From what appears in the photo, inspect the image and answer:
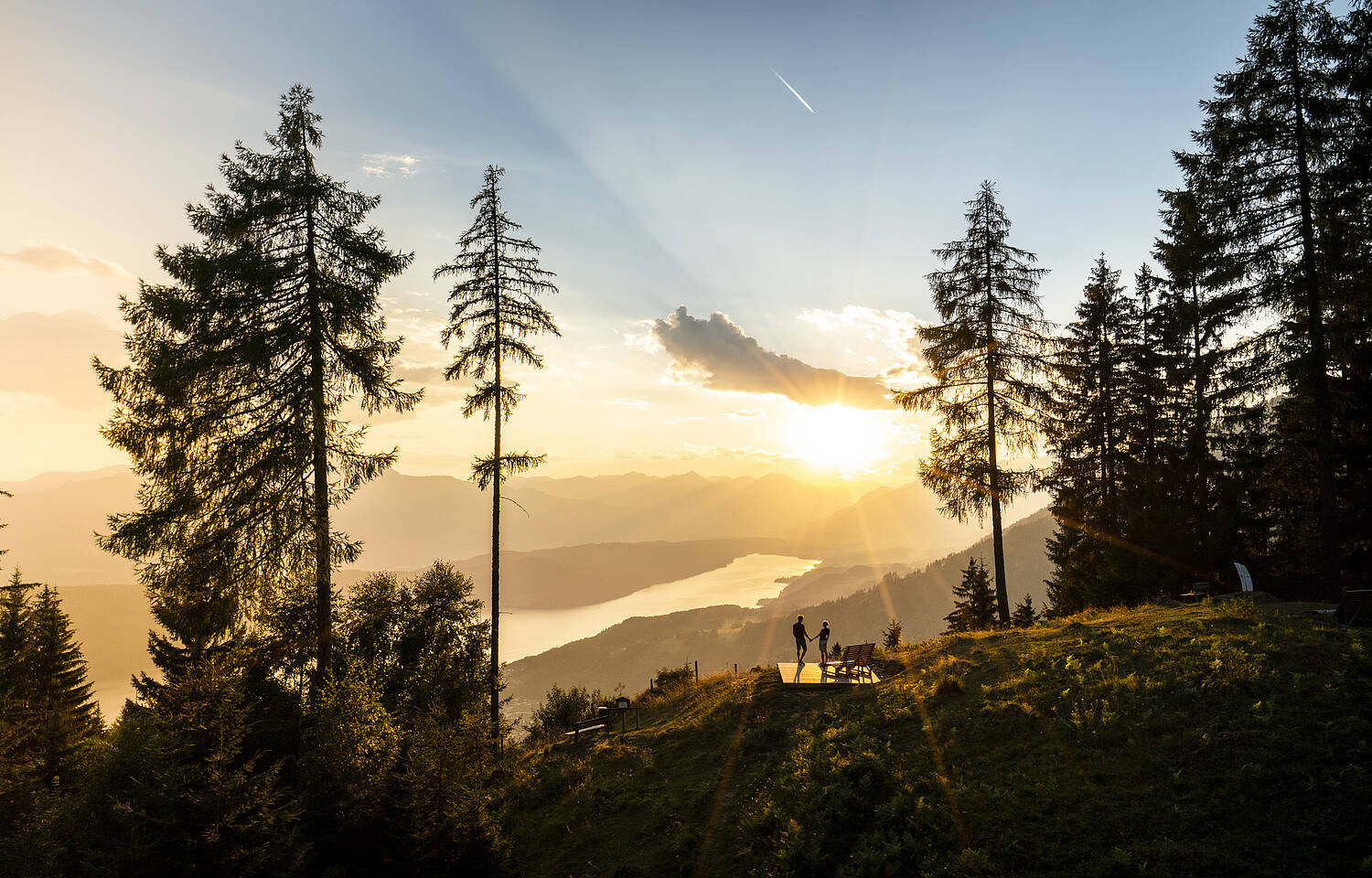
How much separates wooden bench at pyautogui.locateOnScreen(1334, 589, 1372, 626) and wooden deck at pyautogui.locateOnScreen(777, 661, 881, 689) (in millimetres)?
9098

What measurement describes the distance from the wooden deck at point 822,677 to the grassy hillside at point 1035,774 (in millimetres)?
1304

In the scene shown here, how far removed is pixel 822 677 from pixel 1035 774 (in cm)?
863

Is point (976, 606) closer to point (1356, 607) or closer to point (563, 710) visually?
point (563, 710)

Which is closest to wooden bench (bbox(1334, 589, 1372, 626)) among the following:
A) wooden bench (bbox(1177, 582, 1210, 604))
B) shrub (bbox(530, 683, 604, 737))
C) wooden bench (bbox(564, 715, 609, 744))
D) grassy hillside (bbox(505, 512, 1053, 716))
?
wooden bench (bbox(1177, 582, 1210, 604))

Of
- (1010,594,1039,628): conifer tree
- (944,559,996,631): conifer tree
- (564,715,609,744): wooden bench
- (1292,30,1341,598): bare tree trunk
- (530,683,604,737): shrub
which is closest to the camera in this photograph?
(1292,30,1341,598): bare tree trunk

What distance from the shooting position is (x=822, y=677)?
1661cm

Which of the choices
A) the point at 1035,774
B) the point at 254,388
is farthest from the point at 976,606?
the point at 254,388

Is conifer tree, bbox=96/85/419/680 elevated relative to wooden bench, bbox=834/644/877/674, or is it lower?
elevated

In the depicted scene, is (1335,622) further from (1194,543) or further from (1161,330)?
(1161,330)

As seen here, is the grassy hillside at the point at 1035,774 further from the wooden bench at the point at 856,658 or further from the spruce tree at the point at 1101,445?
the spruce tree at the point at 1101,445

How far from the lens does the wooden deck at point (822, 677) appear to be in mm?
15727

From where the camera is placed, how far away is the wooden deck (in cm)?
1573

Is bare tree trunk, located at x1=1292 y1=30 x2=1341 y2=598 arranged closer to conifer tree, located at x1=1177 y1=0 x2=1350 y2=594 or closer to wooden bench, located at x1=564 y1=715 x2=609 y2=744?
conifer tree, located at x1=1177 y1=0 x2=1350 y2=594

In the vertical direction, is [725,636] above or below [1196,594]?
below
